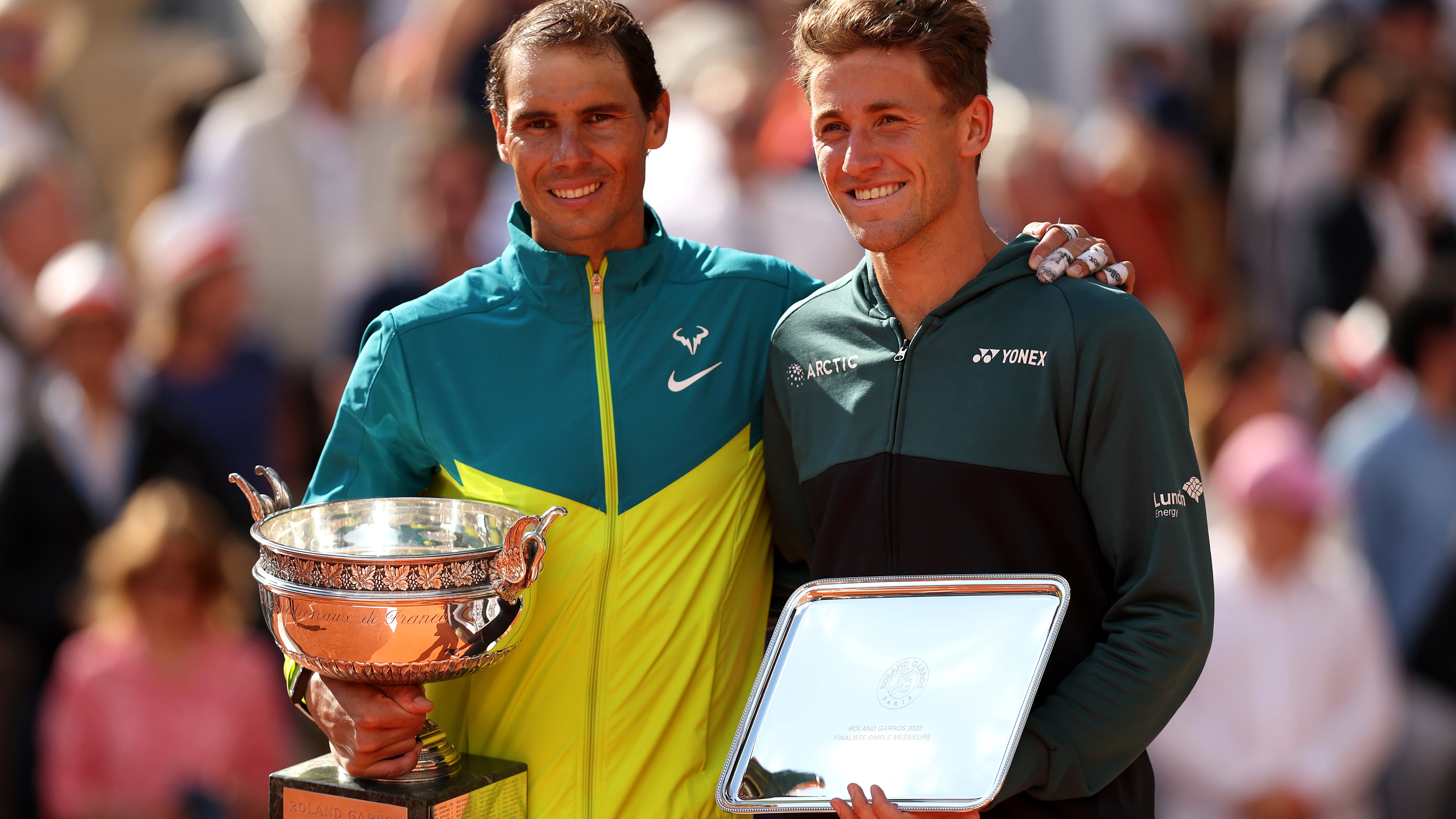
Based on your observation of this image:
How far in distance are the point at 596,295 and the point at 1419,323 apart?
468 cm

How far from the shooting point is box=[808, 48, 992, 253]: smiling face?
2865mm

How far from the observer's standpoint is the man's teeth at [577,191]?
123 inches

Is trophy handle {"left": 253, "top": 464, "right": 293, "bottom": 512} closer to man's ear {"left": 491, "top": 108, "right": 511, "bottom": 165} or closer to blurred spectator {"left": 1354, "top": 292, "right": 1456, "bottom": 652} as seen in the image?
Result: man's ear {"left": 491, "top": 108, "right": 511, "bottom": 165}

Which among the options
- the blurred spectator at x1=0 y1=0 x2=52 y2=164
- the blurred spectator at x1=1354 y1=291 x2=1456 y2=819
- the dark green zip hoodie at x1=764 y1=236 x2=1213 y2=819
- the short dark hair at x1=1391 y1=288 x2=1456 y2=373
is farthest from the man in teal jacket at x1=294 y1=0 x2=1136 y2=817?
the blurred spectator at x1=0 y1=0 x2=52 y2=164

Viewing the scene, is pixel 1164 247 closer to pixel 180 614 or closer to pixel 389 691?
pixel 180 614

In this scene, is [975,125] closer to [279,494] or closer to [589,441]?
[589,441]

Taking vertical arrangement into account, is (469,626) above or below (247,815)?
above

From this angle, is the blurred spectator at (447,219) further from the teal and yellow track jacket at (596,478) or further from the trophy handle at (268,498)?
the trophy handle at (268,498)

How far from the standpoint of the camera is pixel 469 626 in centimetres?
285

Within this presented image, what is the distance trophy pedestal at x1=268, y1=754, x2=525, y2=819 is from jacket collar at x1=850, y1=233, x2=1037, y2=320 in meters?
1.01

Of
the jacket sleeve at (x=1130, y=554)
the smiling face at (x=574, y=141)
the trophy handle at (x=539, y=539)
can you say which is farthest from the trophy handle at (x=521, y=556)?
the jacket sleeve at (x=1130, y=554)

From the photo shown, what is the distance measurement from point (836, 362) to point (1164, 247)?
5486mm

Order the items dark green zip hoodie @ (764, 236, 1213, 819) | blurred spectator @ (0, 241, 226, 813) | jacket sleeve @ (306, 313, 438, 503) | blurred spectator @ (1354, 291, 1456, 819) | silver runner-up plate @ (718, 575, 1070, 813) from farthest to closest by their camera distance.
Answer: blurred spectator @ (1354, 291, 1456, 819) < blurred spectator @ (0, 241, 226, 813) < jacket sleeve @ (306, 313, 438, 503) < dark green zip hoodie @ (764, 236, 1213, 819) < silver runner-up plate @ (718, 575, 1070, 813)

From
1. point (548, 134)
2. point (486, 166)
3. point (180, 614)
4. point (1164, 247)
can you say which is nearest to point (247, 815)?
point (180, 614)
